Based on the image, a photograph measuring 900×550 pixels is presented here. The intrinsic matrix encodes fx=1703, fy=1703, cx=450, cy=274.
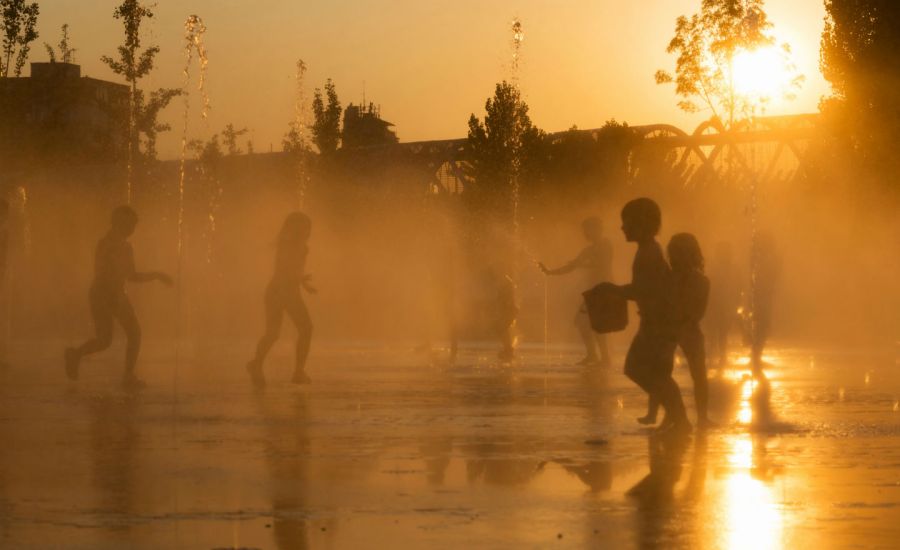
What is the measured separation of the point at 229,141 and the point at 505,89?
3546 cm

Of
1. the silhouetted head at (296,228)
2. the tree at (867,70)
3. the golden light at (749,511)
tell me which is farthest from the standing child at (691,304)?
the tree at (867,70)

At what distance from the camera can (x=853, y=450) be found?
1016cm

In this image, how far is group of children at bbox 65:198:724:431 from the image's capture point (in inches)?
449

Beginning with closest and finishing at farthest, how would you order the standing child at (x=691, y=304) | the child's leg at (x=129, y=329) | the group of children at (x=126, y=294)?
the standing child at (x=691, y=304), the child's leg at (x=129, y=329), the group of children at (x=126, y=294)

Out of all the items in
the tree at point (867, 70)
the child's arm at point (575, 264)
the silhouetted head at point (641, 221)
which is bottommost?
the child's arm at point (575, 264)

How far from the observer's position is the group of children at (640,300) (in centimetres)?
1141

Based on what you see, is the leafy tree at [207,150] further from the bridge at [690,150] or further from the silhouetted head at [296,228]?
the silhouetted head at [296,228]

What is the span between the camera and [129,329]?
16266 millimetres

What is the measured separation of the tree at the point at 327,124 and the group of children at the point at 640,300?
6278 cm

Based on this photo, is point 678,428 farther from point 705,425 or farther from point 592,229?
point 592,229

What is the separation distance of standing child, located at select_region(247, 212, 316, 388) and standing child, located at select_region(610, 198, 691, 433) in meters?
5.71

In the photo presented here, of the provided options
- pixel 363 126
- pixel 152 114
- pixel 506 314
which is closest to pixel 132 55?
pixel 152 114

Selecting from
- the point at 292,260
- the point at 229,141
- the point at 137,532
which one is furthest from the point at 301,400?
the point at 229,141

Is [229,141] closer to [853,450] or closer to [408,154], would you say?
[408,154]
